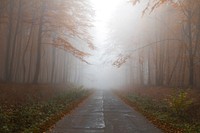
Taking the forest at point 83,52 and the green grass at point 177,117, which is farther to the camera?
the forest at point 83,52

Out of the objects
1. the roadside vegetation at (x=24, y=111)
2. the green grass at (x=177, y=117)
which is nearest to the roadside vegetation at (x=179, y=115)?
the green grass at (x=177, y=117)

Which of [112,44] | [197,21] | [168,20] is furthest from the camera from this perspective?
[112,44]

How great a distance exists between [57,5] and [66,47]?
3543mm

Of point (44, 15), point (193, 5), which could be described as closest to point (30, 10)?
point (44, 15)

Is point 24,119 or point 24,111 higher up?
point 24,111

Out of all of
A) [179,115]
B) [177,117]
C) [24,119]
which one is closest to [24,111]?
[24,119]

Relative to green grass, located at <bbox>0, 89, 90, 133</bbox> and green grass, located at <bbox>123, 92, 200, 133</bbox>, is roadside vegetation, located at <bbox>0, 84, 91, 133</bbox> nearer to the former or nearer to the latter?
green grass, located at <bbox>0, 89, 90, 133</bbox>

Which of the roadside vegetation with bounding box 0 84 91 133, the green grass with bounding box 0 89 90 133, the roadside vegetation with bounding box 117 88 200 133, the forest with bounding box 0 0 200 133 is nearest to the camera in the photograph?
the green grass with bounding box 0 89 90 133

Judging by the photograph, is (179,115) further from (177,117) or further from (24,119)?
(24,119)

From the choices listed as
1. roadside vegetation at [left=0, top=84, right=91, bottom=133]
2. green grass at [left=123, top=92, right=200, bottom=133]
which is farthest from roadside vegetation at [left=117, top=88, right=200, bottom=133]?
roadside vegetation at [left=0, top=84, right=91, bottom=133]

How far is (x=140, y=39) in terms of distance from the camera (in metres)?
37.7

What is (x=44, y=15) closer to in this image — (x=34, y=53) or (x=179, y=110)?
(x=34, y=53)

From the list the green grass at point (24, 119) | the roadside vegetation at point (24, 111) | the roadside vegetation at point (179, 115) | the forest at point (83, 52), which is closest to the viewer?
the green grass at point (24, 119)

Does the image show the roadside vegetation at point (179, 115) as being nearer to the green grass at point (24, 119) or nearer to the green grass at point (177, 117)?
the green grass at point (177, 117)
